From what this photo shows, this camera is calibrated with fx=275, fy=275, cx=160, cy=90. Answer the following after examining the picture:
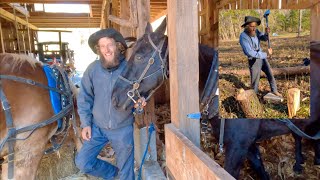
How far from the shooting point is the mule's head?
2432 mm

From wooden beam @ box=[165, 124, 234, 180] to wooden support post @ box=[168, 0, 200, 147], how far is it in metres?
0.10

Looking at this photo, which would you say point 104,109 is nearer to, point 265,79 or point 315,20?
point 265,79

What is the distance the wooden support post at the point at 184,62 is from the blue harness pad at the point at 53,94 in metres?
1.70

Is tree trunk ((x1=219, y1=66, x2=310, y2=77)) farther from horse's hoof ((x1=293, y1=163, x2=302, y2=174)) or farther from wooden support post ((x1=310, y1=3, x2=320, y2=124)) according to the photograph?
horse's hoof ((x1=293, y1=163, x2=302, y2=174))

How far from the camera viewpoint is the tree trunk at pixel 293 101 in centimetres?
178

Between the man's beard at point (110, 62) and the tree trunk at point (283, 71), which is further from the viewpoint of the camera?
the man's beard at point (110, 62)

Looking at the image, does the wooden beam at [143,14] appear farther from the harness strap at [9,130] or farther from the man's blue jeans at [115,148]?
the harness strap at [9,130]

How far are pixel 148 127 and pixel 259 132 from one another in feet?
4.15

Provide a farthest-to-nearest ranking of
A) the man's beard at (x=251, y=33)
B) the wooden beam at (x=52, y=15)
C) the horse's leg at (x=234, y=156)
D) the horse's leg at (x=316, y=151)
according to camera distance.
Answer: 1. the wooden beam at (x=52, y=15)
2. the horse's leg at (x=316, y=151)
3. the horse's leg at (x=234, y=156)
4. the man's beard at (x=251, y=33)

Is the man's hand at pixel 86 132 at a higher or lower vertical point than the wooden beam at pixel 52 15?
lower

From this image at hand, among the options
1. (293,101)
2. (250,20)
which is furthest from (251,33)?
(293,101)

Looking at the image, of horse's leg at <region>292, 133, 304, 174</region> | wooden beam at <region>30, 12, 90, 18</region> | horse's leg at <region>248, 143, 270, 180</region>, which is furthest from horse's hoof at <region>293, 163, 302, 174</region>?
wooden beam at <region>30, 12, 90, 18</region>

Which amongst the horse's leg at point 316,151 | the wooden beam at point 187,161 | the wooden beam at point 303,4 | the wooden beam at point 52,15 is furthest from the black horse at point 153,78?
the wooden beam at point 52,15

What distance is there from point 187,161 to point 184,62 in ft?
1.75
